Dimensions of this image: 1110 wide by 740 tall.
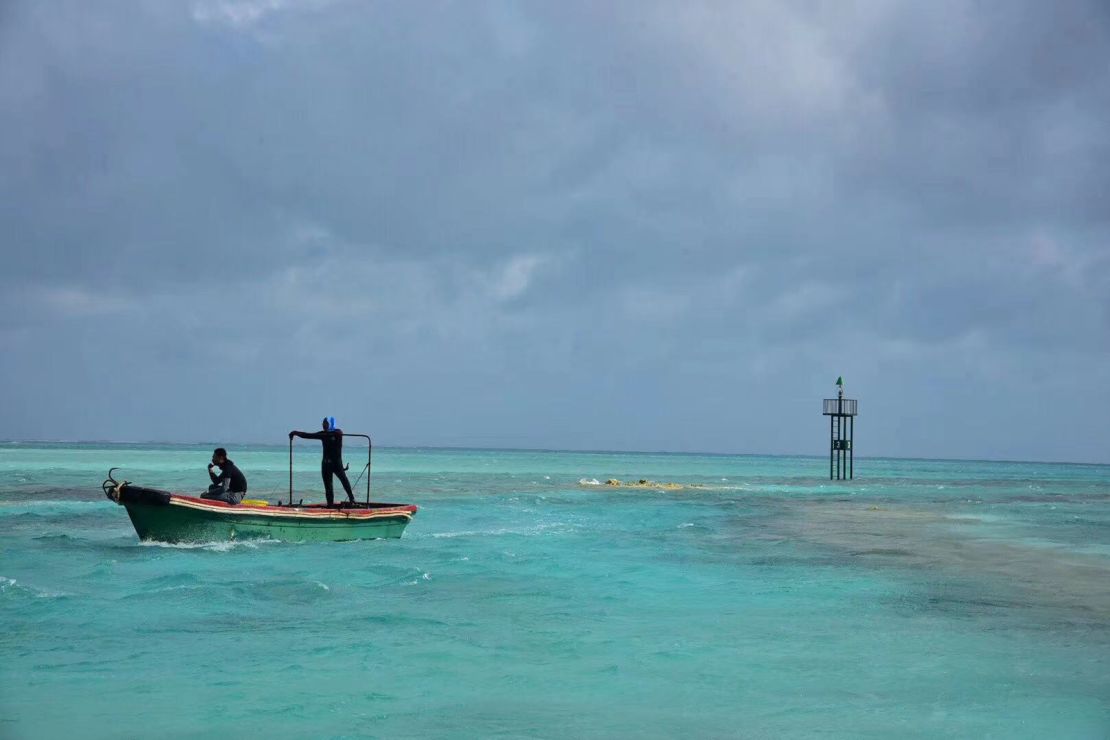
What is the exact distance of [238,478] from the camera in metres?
21.3

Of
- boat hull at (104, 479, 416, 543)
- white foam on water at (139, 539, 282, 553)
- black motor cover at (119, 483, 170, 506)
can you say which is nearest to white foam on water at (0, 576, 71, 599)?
boat hull at (104, 479, 416, 543)

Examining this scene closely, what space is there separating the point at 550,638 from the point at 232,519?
10.4 meters

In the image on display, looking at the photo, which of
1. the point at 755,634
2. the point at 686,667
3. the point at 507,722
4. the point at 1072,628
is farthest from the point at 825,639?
the point at 507,722

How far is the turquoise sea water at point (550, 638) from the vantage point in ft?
30.5

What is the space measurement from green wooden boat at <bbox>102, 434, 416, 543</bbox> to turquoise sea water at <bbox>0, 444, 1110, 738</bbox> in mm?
408

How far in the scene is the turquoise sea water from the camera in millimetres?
9289

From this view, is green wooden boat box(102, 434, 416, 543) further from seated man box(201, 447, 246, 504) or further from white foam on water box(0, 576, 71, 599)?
white foam on water box(0, 576, 71, 599)

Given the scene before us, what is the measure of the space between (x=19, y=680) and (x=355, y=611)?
15.9ft

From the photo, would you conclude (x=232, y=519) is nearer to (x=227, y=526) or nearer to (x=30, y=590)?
(x=227, y=526)

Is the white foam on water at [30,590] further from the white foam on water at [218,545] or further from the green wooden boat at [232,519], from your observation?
the white foam on water at [218,545]

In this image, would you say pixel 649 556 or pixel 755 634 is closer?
pixel 755 634

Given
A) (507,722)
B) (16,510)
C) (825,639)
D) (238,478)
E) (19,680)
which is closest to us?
(507,722)

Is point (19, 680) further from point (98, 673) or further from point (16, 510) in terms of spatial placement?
point (16, 510)

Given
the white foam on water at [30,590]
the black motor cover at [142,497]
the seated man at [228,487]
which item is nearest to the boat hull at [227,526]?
the black motor cover at [142,497]
